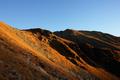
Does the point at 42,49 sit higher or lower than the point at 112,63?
higher

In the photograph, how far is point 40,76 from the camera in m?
40.8

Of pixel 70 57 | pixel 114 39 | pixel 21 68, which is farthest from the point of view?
pixel 114 39

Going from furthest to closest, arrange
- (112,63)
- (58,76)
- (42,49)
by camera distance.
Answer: (112,63), (42,49), (58,76)

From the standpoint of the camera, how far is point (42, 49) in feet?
213

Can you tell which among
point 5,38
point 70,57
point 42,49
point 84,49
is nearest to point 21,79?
point 5,38

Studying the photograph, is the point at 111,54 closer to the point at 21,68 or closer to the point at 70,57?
the point at 70,57

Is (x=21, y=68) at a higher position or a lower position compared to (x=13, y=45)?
lower

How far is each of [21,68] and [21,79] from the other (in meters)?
3.58

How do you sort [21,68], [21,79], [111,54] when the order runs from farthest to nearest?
[111,54], [21,68], [21,79]

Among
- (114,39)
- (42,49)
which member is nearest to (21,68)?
(42,49)

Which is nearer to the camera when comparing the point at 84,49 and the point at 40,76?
the point at 40,76

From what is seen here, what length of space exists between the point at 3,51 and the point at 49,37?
39.3 meters

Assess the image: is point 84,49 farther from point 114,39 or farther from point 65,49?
point 114,39

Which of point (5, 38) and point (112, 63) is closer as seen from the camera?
point (5, 38)
